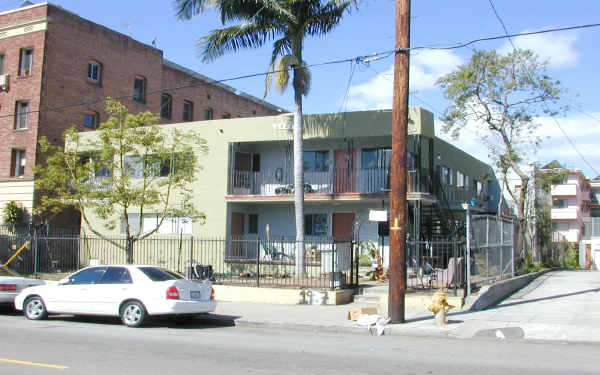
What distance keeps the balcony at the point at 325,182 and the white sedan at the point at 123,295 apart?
9874 mm

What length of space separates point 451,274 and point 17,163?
74.6 ft

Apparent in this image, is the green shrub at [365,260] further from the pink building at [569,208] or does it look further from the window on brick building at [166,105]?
the pink building at [569,208]

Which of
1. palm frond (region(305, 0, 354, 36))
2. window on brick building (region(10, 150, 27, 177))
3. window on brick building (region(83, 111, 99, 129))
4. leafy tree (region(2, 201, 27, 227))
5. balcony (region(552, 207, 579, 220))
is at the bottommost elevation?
leafy tree (region(2, 201, 27, 227))

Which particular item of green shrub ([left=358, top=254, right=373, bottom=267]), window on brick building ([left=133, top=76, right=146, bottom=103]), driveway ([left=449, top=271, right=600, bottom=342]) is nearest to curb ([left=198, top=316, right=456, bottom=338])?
driveway ([left=449, top=271, right=600, bottom=342])

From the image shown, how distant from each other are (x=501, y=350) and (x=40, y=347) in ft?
24.7

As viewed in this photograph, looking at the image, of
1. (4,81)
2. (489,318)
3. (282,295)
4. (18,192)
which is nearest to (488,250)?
(489,318)

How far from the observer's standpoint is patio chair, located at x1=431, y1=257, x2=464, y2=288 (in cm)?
1504

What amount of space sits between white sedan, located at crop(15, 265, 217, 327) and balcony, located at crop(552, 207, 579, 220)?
141 ft

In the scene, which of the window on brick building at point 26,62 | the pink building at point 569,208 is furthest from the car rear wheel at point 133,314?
the pink building at point 569,208

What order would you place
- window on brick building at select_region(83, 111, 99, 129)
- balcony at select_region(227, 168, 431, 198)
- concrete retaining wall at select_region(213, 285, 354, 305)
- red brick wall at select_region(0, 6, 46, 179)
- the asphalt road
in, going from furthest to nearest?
window on brick building at select_region(83, 111, 99, 129), red brick wall at select_region(0, 6, 46, 179), balcony at select_region(227, 168, 431, 198), concrete retaining wall at select_region(213, 285, 354, 305), the asphalt road

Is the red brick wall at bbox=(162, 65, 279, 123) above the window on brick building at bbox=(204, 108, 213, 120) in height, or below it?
above

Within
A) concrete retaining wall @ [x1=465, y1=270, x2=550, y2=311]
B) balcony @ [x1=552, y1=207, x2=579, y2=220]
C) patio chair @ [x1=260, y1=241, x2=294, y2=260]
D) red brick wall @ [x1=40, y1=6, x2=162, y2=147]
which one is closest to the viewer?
concrete retaining wall @ [x1=465, y1=270, x2=550, y2=311]

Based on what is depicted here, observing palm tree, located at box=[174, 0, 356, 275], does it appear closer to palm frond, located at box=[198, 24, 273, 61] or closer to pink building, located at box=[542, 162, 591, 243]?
palm frond, located at box=[198, 24, 273, 61]

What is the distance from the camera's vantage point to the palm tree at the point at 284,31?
1931 cm
